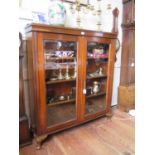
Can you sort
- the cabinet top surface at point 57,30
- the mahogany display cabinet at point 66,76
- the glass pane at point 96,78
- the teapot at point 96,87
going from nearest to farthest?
the cabinet top surface at point 57,30 → the mahogany display cabinet at point 66,76 → the glass pane at point 96,78 → the teapot at point 96,87

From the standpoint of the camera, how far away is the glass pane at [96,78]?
2268 millimetres

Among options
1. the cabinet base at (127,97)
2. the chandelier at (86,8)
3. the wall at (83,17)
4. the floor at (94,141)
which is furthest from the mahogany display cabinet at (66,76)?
the cabinet base at (127,97)

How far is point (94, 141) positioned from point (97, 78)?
39.1 inches

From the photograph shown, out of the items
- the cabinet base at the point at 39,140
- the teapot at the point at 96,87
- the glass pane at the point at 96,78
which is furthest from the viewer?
the teapot at the point at 96,87

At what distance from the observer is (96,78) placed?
2424 millimetres

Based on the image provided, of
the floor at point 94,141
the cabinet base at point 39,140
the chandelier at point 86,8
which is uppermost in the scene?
the chandelier at point 86,8

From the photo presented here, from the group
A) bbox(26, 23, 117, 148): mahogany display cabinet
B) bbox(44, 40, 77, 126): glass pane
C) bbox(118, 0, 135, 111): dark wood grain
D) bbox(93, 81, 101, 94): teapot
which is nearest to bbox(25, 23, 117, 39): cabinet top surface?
bbox(26, 23, 117, 148): mahogany display cabinet

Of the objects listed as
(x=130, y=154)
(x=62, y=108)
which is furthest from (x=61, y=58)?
(x=130, y=154)

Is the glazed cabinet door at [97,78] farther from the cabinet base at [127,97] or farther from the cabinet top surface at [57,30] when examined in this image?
the cabinet base at [127,97]

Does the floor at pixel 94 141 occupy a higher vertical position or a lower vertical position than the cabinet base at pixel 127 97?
lower

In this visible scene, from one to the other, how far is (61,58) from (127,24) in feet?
5.15

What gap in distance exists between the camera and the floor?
1.72m

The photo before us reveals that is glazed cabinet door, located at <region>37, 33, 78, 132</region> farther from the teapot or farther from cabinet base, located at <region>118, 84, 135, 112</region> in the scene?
cabinet base, located at <region>118, 84, 135, 112</region>

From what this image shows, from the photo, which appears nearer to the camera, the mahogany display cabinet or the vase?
the mahogany display cabinet
